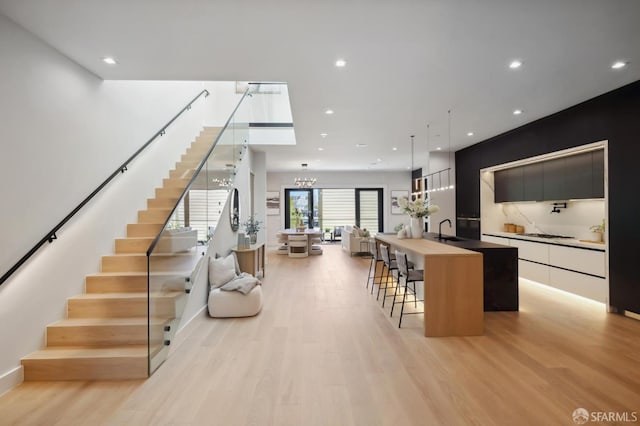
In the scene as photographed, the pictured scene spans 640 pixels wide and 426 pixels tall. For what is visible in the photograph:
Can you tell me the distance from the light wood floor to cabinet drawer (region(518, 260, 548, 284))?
4.21 feet

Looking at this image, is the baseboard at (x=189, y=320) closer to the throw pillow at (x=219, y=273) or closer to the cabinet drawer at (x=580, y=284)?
the throw pillow at (x=219, y=273)

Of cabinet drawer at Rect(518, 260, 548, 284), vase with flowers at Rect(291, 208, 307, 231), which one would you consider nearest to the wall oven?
cabinet drawer at Rect(518, 260, 548, 284)

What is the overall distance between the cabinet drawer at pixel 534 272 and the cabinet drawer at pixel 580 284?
12 cm

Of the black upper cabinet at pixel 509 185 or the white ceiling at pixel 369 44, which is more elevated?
the white ceiling at pixel 369 44

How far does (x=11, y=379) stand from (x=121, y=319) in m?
0.83

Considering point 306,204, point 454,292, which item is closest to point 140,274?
point 454,292

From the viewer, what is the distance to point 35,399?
238cm

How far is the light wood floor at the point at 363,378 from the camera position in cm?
217

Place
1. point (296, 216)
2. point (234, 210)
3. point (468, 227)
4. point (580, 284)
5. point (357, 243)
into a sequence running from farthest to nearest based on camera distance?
point (296, 216), point (357, 243), point (468, 227), point (234, 210), point (580, 284)

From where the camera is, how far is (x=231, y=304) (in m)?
4.16

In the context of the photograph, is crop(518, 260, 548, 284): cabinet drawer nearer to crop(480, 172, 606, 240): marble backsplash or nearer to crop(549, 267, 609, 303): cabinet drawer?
crop(549, 267, 609, 303): cabinet drawer

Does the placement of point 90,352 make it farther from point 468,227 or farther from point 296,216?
point 296,216

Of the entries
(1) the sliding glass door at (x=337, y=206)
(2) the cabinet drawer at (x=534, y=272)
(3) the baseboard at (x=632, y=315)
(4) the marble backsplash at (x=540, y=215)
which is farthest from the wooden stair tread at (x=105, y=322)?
(1) the sliding glass door at (x=337, y=206)

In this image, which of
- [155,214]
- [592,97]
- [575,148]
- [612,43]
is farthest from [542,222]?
[155,214]
